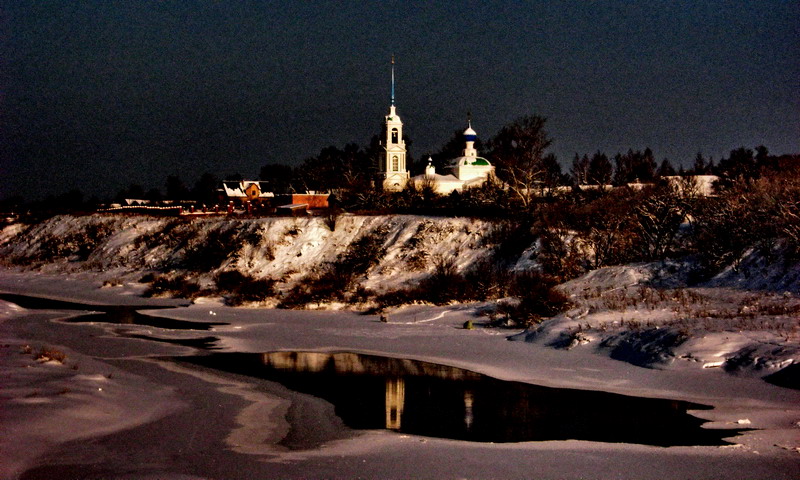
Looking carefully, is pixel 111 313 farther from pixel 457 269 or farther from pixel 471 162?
pixel 471 162

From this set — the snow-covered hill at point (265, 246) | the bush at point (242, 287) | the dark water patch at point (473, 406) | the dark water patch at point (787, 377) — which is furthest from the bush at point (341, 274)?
the dark water patch at point (787, 377)

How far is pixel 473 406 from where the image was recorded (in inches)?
593

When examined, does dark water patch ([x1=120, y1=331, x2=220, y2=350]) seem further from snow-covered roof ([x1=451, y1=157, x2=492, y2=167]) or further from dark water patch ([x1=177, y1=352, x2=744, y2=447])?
snow-covered roof ([x1=451, y1=157, x2=492, y2=167])

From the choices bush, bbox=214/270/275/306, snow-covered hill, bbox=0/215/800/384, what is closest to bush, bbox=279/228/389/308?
snow-covered hill, bbox=0/215/800/384

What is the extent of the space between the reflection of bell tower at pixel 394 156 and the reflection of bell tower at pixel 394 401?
63094mm

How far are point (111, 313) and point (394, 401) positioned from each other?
20.5 metres

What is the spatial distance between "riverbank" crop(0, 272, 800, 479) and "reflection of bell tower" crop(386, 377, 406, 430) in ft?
2.62

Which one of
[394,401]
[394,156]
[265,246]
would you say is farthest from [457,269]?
[394,156]

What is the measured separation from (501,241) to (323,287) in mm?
9506

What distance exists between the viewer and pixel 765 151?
3654 inches

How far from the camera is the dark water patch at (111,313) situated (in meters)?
28.5

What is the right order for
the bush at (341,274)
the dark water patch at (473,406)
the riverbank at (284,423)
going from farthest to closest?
1. the bush at (341,274)
2. the dark water patch at (473,406)
3. the riverbank at (284,423)

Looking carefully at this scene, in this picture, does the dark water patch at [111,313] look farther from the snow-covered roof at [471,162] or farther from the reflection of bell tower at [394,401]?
the snow-covered roof at [471,162]

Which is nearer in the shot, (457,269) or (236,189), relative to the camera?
(457,269)
